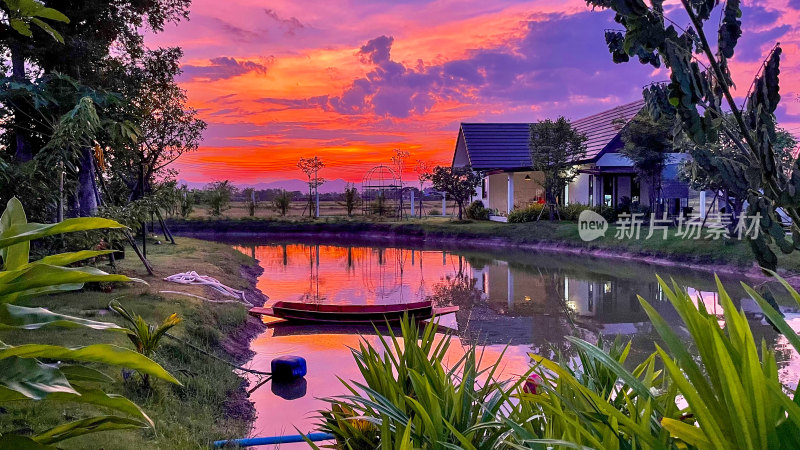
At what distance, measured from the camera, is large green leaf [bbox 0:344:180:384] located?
1.10 metres

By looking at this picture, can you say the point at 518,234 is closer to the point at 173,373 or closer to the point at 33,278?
the point at 173,373

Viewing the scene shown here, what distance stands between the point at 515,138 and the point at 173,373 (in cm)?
2736

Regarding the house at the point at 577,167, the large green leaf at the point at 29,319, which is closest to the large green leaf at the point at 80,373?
the large green leaf at the point at 29,319

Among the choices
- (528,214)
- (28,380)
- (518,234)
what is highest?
(28,380)

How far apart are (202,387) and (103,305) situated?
121 inches

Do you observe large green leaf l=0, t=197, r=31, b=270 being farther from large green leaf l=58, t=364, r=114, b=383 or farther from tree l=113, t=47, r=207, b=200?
tree l=113, t=47, r=207, b=200

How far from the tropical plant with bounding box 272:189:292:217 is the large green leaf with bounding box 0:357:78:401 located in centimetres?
3373

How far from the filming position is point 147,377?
16.5 ft

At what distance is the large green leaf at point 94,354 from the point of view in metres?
1.10

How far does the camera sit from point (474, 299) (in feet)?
41.8

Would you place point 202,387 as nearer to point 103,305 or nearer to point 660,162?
point 103,305

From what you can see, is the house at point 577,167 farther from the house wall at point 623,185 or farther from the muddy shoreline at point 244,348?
the muddy shoreline at point 244,348

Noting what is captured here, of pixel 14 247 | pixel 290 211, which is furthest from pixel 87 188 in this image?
pixel 290 211

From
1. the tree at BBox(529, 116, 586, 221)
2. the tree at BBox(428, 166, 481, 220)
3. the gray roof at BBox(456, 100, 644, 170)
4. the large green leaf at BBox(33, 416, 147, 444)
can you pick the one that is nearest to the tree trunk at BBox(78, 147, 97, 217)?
the large green leaf at BBox(33, 416, 147, 444)
